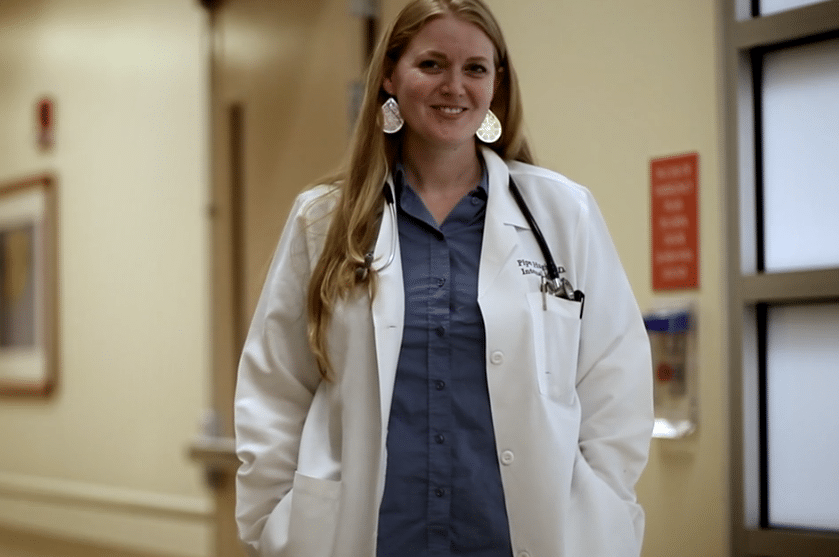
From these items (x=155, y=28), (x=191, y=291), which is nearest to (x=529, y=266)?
(x=191, y=291)

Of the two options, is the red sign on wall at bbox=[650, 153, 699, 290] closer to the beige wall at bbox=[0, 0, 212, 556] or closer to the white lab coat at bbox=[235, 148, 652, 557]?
the white lab coat at bbox=[235, 148, 652, 557]

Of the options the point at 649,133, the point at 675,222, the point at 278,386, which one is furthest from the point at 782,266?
the point at 278,386

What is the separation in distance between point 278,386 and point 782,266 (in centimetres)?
102

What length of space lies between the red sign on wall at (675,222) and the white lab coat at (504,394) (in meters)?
0.43

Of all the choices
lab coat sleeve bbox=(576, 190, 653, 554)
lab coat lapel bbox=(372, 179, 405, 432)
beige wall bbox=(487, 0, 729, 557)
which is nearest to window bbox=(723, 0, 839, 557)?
beige wall bbox=(487, 0, 729, 557)

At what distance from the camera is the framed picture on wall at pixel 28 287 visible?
425 centimetres

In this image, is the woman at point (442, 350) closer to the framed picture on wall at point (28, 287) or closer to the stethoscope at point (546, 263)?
the stethoscope at point (546, 263)

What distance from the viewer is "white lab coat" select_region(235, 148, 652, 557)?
1.53 m

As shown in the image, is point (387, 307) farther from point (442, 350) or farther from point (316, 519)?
point (316, 519)

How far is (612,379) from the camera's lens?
1605 mm

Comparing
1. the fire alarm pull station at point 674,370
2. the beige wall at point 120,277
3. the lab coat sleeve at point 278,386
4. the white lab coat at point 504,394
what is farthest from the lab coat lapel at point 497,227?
the beige wall at point 120,277

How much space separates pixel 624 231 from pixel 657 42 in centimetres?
39

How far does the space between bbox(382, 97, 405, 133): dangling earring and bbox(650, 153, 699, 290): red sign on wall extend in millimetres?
668

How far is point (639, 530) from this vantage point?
161cm
